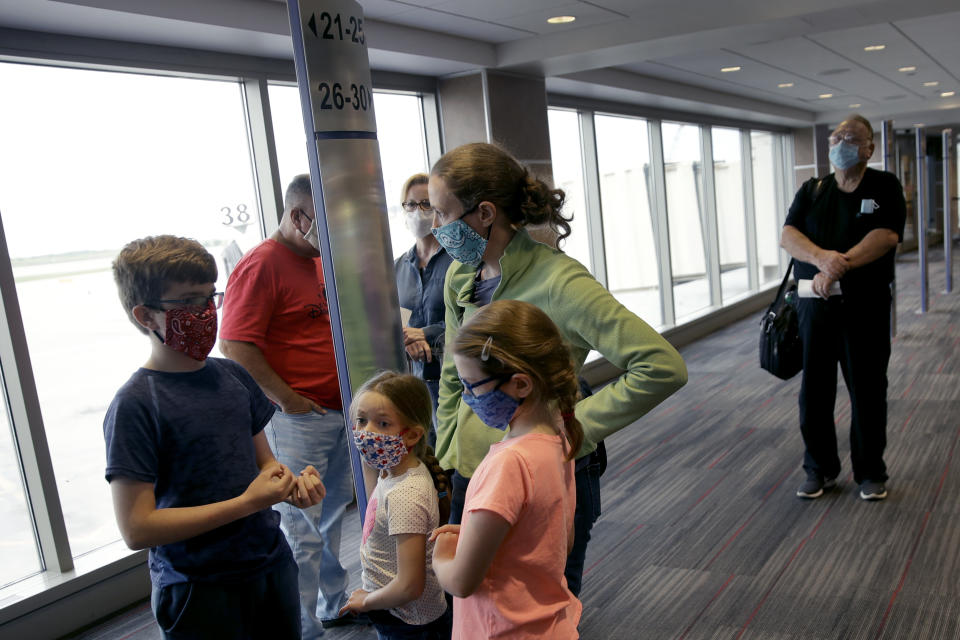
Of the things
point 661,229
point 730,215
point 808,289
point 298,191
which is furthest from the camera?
point 730,215

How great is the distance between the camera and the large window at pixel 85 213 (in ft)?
10.9

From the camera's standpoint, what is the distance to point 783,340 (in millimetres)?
3678

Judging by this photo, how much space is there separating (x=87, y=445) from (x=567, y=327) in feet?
8.96

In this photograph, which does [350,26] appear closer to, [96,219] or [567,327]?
[567,327]

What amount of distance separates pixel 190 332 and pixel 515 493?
0.73m

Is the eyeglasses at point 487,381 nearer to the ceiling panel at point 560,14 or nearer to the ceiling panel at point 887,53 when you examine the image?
the ceiling panel at point 560,14

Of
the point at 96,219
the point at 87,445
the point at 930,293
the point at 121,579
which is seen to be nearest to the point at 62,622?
the point at 121,579

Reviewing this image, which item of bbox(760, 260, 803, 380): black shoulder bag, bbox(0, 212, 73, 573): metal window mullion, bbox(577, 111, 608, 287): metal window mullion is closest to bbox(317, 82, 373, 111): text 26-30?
bbox(0, 212, 73, 573): metal window mullion

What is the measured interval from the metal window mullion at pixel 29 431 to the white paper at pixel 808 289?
131 inches

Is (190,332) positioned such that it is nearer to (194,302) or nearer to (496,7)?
(194,302)

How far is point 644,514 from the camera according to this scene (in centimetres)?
396

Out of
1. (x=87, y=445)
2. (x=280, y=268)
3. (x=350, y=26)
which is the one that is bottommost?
(x=87, y=445)

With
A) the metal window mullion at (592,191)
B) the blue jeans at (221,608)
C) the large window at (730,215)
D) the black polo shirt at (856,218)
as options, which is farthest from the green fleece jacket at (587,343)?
the large window at (730,215)

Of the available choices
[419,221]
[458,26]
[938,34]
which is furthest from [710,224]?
[419,221]
